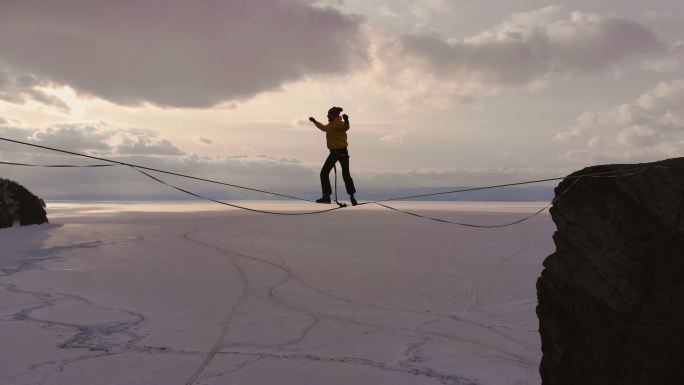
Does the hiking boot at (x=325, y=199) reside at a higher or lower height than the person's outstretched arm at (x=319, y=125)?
lower

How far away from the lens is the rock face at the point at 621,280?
6.62m

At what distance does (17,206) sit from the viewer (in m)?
A: 35.7

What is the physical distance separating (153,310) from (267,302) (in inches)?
149

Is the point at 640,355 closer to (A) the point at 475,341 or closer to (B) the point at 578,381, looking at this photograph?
(B) the point at 578,381

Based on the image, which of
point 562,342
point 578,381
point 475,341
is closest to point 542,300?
point 562,342

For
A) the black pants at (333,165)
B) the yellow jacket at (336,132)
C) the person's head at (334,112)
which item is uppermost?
the person's head at (334,112)

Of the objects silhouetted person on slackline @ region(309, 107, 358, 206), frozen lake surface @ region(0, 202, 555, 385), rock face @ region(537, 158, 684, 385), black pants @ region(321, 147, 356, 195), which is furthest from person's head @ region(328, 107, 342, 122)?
frozen lake surface @ region(0, 202, 555, 385)

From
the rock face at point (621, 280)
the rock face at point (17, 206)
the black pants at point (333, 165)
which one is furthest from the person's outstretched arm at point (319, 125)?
the rock face at point (17, 206)

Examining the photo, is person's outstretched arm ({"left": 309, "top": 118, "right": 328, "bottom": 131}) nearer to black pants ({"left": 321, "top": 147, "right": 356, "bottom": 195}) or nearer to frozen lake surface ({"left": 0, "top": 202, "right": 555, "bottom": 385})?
black pants ({"left": 321, "top": 147, "right": 356, "bottom": 195})

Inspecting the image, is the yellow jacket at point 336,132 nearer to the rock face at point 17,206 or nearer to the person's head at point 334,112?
the person's head at point 334,112

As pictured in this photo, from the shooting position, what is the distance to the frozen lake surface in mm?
11133

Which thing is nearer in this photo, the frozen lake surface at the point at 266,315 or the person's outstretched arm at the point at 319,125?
the person's outstretched arm at the point at 319,125

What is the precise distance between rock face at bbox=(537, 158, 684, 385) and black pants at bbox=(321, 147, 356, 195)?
5411mm

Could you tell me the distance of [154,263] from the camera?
22.3 meters
